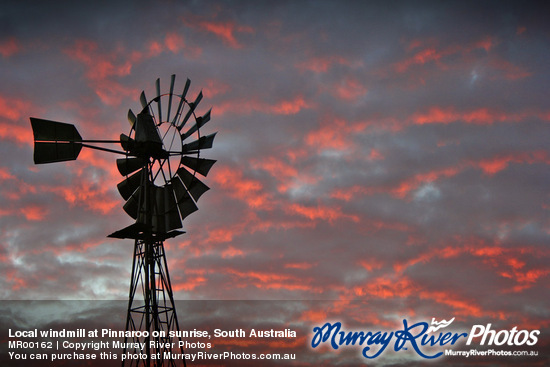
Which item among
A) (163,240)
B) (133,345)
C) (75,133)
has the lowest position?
(133,345)

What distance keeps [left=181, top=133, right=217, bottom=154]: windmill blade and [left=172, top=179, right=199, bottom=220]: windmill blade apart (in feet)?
4.25

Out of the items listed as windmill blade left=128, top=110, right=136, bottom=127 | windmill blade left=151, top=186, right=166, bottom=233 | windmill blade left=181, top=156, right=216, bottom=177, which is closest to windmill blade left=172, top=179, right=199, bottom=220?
windmill blade left=151, top=186, right=166, bottom=233

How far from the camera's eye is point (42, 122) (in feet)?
57.5

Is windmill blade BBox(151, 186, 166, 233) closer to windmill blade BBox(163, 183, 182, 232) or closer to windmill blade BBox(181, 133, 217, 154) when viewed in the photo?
windmill blade BBox(163, 183, 182, 232)

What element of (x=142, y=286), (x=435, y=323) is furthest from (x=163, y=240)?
(x=435, y=323)

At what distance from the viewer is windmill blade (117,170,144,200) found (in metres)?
20.1

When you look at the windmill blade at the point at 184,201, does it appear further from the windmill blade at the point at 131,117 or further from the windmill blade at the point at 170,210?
the windmill blade at the point at 131,117

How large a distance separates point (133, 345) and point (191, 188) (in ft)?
19.4

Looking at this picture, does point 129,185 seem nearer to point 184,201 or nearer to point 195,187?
point 184,201

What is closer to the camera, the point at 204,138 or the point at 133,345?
the point at 133,345

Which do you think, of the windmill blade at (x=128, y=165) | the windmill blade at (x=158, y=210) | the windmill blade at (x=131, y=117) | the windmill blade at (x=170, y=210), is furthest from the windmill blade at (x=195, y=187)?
the windmill blade at (x=131, y=117)

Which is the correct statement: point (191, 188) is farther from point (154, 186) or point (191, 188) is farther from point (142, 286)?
point (142, 286)

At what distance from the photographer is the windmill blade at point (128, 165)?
784 inches

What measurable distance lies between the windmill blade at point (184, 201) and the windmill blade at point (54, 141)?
12.9 feet
